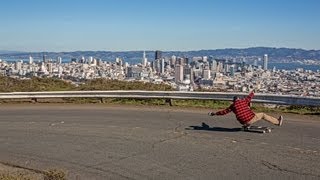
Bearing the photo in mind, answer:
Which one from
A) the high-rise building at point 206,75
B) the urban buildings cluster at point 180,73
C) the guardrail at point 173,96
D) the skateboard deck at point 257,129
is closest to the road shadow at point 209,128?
the skateboard deck at point 257,129

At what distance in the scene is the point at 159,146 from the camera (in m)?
12.0

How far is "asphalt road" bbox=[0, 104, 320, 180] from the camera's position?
9.48 m

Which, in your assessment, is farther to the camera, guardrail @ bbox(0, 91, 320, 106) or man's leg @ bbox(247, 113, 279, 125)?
guardrail @ bbox(0, 91, 320, 106)

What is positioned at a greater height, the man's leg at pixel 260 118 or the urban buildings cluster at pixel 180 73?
the man's leg at pixel 260 118

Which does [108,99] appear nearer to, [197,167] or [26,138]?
[26,138]

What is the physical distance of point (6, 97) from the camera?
2436 cm

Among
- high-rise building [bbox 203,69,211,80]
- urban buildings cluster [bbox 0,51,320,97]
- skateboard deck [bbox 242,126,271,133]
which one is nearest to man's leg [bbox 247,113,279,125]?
skateboard deck [bbox 242,126,271,133]

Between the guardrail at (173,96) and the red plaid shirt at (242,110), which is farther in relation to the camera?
the guardrail at (173,96)

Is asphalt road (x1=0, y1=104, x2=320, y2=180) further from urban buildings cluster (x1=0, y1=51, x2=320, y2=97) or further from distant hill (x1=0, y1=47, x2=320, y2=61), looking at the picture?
distant hill (x1=0, y1=47, x2=320, y2=61)

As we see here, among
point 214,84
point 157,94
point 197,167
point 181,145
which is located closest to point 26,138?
point 181,145

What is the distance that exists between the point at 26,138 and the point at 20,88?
15.8 metres

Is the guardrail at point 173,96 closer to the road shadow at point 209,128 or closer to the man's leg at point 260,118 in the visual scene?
the man's leg at point 260,118

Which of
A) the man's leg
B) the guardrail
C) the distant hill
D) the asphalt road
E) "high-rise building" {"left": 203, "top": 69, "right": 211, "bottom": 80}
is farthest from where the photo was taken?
the distant hill

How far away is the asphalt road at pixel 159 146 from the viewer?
948 cm
